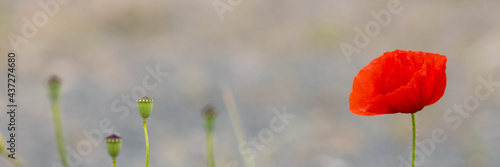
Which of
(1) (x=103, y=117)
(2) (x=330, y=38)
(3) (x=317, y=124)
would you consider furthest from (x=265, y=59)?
(1) (x=103, y=117)

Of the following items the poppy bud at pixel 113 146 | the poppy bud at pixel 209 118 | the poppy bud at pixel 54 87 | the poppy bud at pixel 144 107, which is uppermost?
the poppy bud at pixel 54 87

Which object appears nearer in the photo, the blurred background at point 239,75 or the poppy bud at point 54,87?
the poppy bud at point 54,87

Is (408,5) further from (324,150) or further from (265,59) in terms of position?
(324,150)

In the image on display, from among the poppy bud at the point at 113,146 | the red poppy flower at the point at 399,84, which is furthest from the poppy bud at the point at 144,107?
the red poppy flower at the point at 399,84

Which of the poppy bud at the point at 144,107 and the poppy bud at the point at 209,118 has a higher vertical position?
the poppy bud at the point at 144,107

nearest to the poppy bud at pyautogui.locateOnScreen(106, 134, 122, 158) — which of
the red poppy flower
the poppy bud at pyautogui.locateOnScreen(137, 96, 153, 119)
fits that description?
the poppy bud at pyautogui.locateOnScreen(137, 96, 153, 119)

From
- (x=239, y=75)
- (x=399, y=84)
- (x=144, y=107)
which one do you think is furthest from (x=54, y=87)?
(x=239, y=75)

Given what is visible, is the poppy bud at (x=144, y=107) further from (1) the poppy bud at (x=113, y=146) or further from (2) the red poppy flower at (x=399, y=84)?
(2) the red poppy flower at (x=399, y=84)
